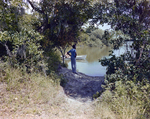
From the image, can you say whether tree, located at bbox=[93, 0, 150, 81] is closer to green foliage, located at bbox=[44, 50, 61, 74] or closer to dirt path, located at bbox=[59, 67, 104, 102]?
dirt path, located at bbox=[59, 67, 104, 102]

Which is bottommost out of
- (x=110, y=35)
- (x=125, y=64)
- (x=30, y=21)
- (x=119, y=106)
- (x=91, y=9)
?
(x=119, y=106)

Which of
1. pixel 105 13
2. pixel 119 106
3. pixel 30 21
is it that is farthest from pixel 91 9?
pixel 119 106

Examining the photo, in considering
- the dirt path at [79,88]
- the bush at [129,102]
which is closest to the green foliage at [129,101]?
the bush at [129,102]

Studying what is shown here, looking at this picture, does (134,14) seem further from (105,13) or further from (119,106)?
(119,106)

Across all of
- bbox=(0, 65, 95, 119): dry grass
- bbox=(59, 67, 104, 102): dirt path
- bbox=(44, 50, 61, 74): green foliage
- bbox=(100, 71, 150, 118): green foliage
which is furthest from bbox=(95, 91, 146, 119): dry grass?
bbox=(44, 50, 61, 74): green foliage

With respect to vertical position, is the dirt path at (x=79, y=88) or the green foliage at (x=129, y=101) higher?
the green foliage at (x=129, y=101)

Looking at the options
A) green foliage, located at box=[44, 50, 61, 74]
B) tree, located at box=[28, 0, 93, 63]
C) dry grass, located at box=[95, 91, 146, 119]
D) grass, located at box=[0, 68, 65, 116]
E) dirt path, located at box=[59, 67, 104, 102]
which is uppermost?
tree, located at box=[28, 0, 93, 63]

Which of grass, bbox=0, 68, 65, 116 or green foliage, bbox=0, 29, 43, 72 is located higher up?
green foliage, bbox=0, 29, 43, 72

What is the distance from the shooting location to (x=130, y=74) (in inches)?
204

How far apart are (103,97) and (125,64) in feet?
5.68

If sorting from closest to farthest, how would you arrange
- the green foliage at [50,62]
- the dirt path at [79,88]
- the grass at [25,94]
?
the grass at [25,94]
the dirt path at [79,88]
the green foliage at [50,62]

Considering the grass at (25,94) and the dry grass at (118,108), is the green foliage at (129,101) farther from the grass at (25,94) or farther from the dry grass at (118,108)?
the grass at (25,94)

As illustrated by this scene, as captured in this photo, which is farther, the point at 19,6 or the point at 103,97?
the point at 19,6

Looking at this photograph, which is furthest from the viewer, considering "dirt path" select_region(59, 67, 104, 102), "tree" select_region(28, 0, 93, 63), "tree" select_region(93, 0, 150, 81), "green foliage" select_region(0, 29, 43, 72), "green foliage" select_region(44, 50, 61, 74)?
"green foliage" select_region(44, 50, 61, 74)
